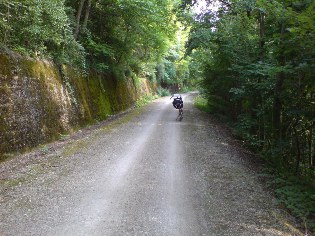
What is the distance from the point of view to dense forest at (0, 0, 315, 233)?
706cm

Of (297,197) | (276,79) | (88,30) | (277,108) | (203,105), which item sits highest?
(88,30)

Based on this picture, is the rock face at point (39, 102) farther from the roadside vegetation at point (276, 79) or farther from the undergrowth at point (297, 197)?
the undergrowth at point (297, 197)

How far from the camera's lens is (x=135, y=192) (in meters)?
7.07

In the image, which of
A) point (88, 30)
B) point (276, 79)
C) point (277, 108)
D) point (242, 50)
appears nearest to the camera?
point (276, 79)

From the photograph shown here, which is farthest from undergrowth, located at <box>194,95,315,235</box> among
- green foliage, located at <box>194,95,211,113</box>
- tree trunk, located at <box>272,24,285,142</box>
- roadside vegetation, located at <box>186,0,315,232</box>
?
green foliage, located at <box>194,95,211,113</box>

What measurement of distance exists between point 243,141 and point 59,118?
27.7 ft

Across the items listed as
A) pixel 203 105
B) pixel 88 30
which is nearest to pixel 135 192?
pixel 88 30

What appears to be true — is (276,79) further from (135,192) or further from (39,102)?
(39,102)

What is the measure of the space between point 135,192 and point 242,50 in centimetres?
946

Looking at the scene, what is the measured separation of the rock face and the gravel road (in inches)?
27.7

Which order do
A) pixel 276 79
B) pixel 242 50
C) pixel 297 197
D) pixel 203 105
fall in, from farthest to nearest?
1. pixel 203 105
2. pixel 242 50
3. pixel 276 79
4. pixel 297 197

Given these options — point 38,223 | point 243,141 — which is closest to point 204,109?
point 243,141

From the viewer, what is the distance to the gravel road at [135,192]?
5.52 meters

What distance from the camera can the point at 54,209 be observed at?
609 centimetres
